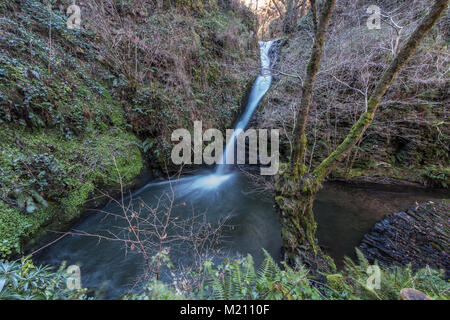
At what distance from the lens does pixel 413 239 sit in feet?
12.4


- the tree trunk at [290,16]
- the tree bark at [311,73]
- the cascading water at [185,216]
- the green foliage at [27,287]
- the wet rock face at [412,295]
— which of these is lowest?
the cascading water at [185,216]

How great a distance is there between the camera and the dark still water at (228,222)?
3.40 m

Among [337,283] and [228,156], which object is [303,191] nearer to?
[337,283]

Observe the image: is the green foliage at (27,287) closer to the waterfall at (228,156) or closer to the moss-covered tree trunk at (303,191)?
the moss-covered tree trunk at (303,191)

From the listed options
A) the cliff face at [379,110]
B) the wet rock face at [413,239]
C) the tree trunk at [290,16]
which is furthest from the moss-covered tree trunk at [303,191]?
the tree trunk at [290,16]

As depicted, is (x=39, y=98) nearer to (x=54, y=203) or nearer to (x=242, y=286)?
(x=54, y=203)

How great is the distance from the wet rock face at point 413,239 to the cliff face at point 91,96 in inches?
202

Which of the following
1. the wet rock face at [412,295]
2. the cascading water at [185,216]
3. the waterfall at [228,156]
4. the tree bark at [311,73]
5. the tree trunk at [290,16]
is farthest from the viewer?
the tree trunk at [290,16]

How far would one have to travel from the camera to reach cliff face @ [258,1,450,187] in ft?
16.6

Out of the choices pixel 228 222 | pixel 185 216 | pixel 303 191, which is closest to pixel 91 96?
pixel 185 216

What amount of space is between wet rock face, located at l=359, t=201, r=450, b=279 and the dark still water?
1.03ft

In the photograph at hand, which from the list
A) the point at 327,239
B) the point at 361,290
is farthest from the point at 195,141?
the point at 361,290

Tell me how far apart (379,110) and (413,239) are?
4.31 metres

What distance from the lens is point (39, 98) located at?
392 cm
